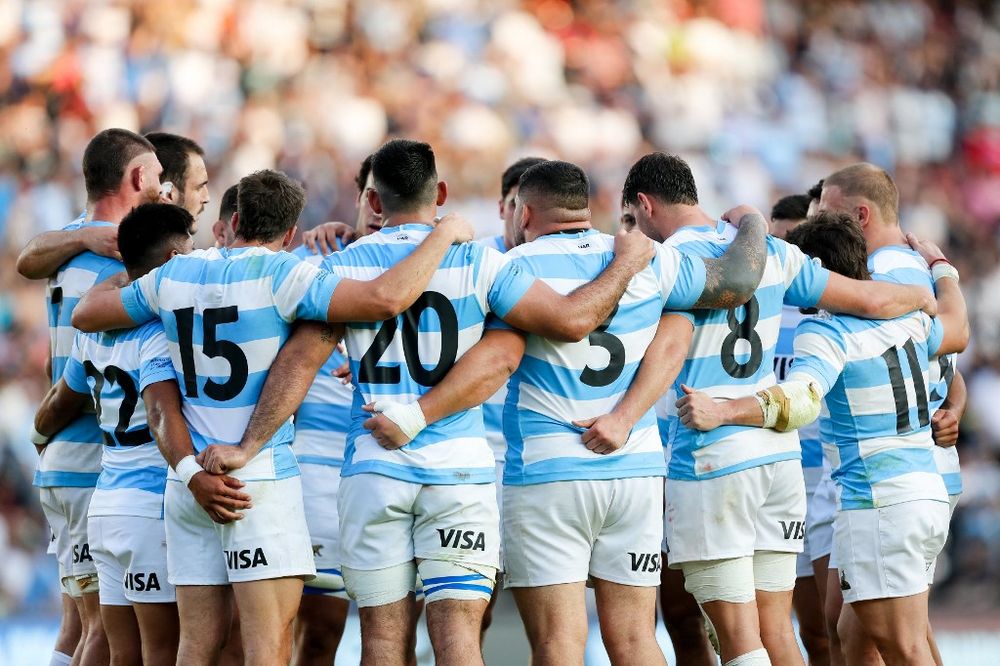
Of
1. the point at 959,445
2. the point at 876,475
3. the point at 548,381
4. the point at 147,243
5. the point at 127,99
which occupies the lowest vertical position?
the point at 959,445

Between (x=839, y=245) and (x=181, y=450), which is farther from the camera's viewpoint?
(x=839, y=245)

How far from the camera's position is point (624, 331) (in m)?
6.09

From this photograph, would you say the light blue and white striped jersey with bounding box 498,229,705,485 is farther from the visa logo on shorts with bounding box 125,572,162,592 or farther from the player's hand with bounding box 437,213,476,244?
the visa logo on shorts with bounding box 125,572,162,592

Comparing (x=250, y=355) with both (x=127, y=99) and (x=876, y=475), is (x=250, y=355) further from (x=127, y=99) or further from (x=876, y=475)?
(x=127, y=99)

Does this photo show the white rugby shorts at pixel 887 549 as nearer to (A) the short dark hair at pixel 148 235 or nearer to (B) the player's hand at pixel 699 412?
(B) the player's hand at pixel 699 412

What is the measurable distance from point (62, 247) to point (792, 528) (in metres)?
4.03

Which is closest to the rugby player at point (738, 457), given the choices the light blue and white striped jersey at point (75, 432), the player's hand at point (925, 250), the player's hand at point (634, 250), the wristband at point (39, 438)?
the player's hand at point (634, 250)

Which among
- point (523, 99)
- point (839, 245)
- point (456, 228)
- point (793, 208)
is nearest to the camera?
point (456, 228)

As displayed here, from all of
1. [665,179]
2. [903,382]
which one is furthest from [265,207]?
[903,382]

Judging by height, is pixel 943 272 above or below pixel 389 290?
below

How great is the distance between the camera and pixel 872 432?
6.69m

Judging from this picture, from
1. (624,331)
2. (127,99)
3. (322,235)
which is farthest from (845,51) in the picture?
(624,331)

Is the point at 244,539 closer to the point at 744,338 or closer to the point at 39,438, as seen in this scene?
the point at 39,438

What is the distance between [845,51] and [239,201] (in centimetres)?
1391
